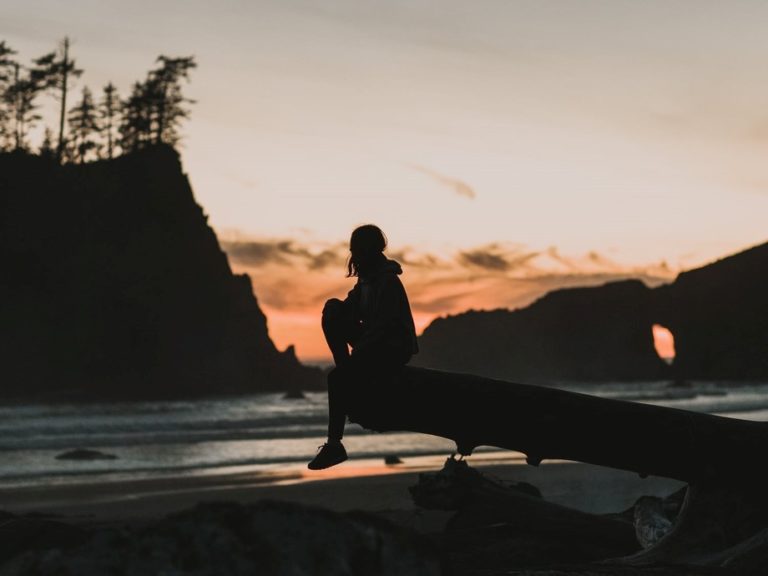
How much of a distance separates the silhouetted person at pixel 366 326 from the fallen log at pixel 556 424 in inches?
2.9

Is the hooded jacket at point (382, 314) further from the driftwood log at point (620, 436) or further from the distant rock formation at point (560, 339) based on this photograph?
the distant rock formation at point (560, 339)

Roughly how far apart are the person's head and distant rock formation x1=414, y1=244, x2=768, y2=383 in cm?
11294

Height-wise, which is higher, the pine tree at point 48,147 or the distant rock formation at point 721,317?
the pine tree at point 48,147

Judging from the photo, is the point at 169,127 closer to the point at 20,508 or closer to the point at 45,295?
the point at 45,295

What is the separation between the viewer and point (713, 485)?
5871mm

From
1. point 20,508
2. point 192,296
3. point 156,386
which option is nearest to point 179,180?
point 192,296

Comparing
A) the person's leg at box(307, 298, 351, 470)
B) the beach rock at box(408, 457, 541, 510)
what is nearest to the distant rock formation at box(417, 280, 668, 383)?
the beach rock at box(408, 457, 541, 510)

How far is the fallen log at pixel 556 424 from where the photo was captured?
5129 millimetres

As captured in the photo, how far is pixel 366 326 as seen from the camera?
5.12 metres

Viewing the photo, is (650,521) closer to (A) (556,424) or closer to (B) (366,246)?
(A) (556,424)

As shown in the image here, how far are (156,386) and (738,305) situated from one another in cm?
8120

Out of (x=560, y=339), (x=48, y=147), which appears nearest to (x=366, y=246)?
(x=48, y=147)

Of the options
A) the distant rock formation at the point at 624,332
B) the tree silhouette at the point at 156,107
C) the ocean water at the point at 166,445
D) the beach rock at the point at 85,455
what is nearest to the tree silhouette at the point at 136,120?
the tree silhouette at the point at 156,107

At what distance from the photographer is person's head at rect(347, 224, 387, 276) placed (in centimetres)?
518
